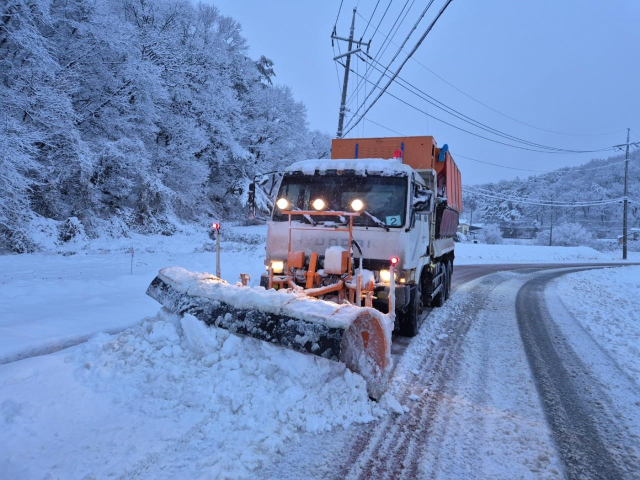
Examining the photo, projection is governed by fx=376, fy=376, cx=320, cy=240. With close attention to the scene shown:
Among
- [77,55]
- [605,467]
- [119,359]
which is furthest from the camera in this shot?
[77,55]

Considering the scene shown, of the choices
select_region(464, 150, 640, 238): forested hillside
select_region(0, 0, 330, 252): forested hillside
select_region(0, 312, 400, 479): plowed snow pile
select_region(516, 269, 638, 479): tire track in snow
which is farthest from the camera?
select_region(464, 150, 640, 238): forested hillside

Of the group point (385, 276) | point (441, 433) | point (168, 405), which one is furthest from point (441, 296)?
point (168, 405)

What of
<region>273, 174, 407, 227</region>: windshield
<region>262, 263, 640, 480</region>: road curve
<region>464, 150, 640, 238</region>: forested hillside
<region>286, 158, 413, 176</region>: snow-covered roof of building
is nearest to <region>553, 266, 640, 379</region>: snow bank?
<region>262, 263, 640, 480</region>: road curve

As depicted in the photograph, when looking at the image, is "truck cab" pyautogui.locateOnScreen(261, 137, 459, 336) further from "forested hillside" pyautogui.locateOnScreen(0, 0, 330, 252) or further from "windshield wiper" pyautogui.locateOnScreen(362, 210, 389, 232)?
"forested hillside" pyautogui.locateOnScreen(0, 0, 330, 252)

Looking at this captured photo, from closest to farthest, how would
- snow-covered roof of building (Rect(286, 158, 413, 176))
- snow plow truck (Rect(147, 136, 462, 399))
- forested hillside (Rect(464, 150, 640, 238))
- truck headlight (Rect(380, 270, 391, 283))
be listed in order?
snow plow truck (Rect(147, 136, 462, 399)) → truck headlight (Rect(380, 270, 391, 283)) → snow-covered roof of building (Rect(286, 158, 413, 176)) → forested hillside (Rect(464, 150, 640, 238))

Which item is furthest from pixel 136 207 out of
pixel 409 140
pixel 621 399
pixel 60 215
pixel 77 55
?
pixel 621 399

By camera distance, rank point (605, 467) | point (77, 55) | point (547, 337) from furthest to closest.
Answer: point (77, 55), point (547, 337), point (605, 467)

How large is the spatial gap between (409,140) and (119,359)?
5881 millimetres

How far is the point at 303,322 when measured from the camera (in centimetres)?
326

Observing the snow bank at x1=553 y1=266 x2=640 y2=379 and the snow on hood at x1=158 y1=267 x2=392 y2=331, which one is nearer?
the snow on hood at x1=158 y1=267 x2=392 y2=331

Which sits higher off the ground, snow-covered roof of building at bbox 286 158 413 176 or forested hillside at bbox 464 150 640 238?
forested hillside at bbox 464 150 640 238

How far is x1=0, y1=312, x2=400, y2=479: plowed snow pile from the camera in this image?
247 centimetres

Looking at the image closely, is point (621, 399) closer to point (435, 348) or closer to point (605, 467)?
point (605, 467)

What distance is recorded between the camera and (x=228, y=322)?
→ 11.9 feet
